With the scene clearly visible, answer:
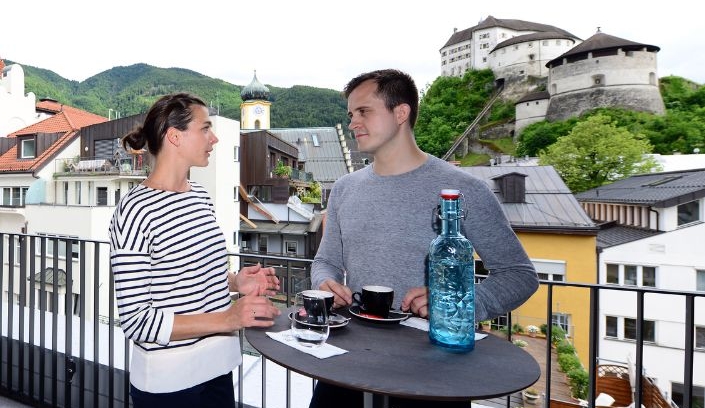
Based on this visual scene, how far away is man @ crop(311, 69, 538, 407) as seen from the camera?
Answer: 0.95 m

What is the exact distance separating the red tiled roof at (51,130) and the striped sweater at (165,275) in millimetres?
9776

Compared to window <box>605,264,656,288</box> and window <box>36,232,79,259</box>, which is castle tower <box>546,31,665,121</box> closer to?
window <box>605,264,656,288</box>

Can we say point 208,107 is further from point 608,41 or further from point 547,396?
point 608,41

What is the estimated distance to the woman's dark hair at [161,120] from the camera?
949 mm

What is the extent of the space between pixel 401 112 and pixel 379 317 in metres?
0.56

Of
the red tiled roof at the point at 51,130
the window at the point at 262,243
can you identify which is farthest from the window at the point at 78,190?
the window at the point at 262,243

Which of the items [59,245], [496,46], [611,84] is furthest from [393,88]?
[496,46]

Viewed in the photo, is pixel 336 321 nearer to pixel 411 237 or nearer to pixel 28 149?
pixel 411 237

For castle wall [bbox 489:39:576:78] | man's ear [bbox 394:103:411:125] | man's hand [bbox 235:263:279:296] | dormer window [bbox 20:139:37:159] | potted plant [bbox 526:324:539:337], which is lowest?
potted plant [bbox 526:324:539:337]

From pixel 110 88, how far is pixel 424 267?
8.18 meters

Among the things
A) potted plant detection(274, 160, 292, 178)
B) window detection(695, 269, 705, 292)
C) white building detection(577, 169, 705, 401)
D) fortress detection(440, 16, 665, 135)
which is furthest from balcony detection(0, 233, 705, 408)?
fortress detection(440, 16, 665, 135)

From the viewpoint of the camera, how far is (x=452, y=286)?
0.75m

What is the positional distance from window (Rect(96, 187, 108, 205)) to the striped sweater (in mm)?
9253

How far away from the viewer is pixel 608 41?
20062 mm
